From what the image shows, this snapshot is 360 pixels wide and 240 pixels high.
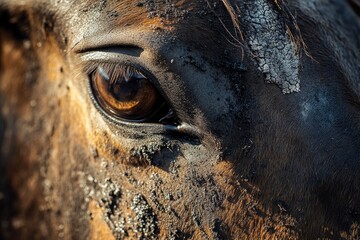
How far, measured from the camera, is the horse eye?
192cm

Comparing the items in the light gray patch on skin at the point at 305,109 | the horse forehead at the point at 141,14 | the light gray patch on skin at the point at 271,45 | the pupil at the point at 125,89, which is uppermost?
the horse forehead at the point at 141,14

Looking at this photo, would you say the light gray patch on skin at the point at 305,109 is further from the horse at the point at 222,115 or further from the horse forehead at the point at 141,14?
the horse forehead at the point at 141,14

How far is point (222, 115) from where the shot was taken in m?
1.81

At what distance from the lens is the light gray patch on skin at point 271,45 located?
181cm

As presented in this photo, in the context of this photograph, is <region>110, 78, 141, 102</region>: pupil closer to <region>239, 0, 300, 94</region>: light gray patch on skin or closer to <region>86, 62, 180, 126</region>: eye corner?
<region>86, 62, 180, 126</region>: eye corner

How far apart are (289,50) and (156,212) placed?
75cm

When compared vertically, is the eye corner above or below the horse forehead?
below

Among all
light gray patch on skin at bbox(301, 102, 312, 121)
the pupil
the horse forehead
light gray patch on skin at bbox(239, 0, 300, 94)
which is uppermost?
the horse forehead

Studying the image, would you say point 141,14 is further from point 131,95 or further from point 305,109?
point 305,109

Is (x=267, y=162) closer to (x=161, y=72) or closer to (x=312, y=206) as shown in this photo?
(x=312, y=206)

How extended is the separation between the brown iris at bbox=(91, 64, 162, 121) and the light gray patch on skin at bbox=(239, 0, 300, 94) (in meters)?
0.40

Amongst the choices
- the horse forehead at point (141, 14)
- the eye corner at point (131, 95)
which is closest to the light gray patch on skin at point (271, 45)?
the horse forehead at point (141, 14)

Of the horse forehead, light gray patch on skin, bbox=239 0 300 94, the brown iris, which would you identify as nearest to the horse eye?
the brown iris

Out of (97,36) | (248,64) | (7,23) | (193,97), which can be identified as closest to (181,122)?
(193,97)
